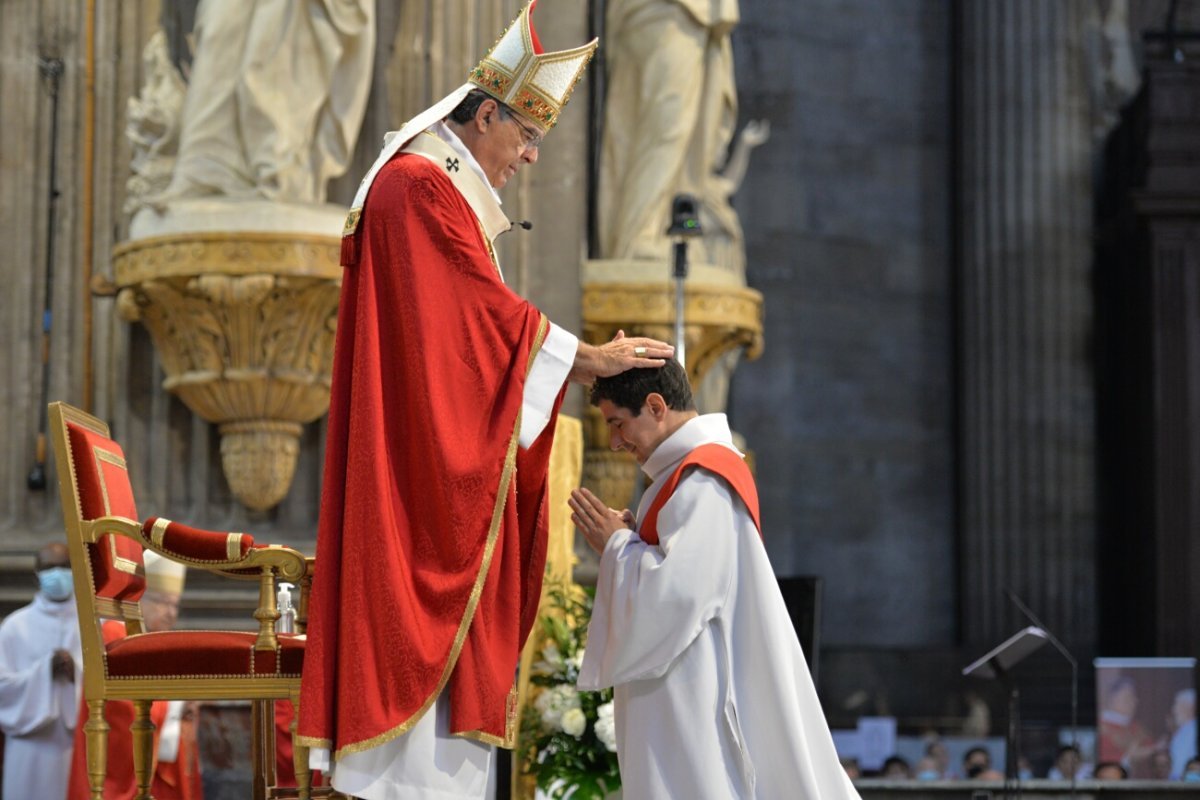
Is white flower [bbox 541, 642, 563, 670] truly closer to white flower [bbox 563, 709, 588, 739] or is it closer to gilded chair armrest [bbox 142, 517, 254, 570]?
white flower [bbox 563, 709, 588, 739]

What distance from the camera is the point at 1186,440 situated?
12.5 m

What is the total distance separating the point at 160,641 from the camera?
4668 millimetres

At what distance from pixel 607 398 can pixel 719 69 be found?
4.82 meters

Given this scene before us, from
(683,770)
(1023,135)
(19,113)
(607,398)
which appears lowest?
(683,770)

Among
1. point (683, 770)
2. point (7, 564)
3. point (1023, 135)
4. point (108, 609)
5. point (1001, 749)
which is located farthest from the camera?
point (1023, 135)

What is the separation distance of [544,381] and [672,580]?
535 millimetres

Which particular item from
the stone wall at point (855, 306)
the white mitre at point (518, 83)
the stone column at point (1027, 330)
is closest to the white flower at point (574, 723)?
the white mitre at point (518, 83)

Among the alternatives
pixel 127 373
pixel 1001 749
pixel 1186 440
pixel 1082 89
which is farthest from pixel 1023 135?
pixel 127 373

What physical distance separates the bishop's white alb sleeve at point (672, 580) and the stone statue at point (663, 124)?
447 centimetres

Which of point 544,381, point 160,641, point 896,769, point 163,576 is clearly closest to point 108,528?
point 160,641

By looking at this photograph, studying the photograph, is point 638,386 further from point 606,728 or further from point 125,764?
point 125,764

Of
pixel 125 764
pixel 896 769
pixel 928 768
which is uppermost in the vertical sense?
pixel 125 764

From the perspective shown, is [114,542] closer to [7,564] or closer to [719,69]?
[7,564]

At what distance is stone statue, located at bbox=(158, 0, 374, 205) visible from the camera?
693cm
